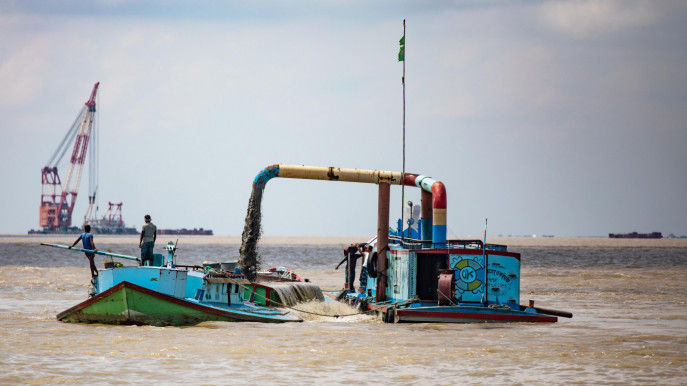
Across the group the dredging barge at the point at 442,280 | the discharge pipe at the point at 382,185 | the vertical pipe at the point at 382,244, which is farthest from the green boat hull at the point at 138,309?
the discharge pipe at the point at 382,185

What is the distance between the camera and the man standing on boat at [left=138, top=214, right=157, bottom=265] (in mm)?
28406


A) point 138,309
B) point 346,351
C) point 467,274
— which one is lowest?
point 346,351

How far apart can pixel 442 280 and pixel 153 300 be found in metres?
9.12

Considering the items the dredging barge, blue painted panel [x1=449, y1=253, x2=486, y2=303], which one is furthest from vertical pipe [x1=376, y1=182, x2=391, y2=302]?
blue painted panel [x1=449, y1=253, x2=486, y2=303]

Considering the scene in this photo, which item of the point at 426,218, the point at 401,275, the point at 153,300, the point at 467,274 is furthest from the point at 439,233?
the point at 153,300

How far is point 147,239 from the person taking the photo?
1125 inches

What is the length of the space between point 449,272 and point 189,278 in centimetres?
833

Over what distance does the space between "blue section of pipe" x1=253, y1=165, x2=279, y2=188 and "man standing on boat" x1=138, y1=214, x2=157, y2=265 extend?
8221 mm

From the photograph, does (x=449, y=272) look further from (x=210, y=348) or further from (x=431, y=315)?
(x=210, y=348)

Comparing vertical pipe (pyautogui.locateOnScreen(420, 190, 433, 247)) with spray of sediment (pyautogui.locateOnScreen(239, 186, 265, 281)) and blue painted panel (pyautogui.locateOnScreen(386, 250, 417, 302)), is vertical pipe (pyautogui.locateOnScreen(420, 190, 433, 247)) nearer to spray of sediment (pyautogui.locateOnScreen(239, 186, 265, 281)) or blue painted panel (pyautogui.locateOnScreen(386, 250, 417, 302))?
blue painted panel (pyautogui.locateOnScreen(386, 250, 417, 302))

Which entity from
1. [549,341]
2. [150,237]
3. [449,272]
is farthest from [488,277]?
[150,237]

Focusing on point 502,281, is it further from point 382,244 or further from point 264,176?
point 264,176

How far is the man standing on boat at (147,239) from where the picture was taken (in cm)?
A: 2841

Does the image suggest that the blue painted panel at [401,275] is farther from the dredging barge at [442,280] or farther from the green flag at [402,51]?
the green flag at [402,51]
